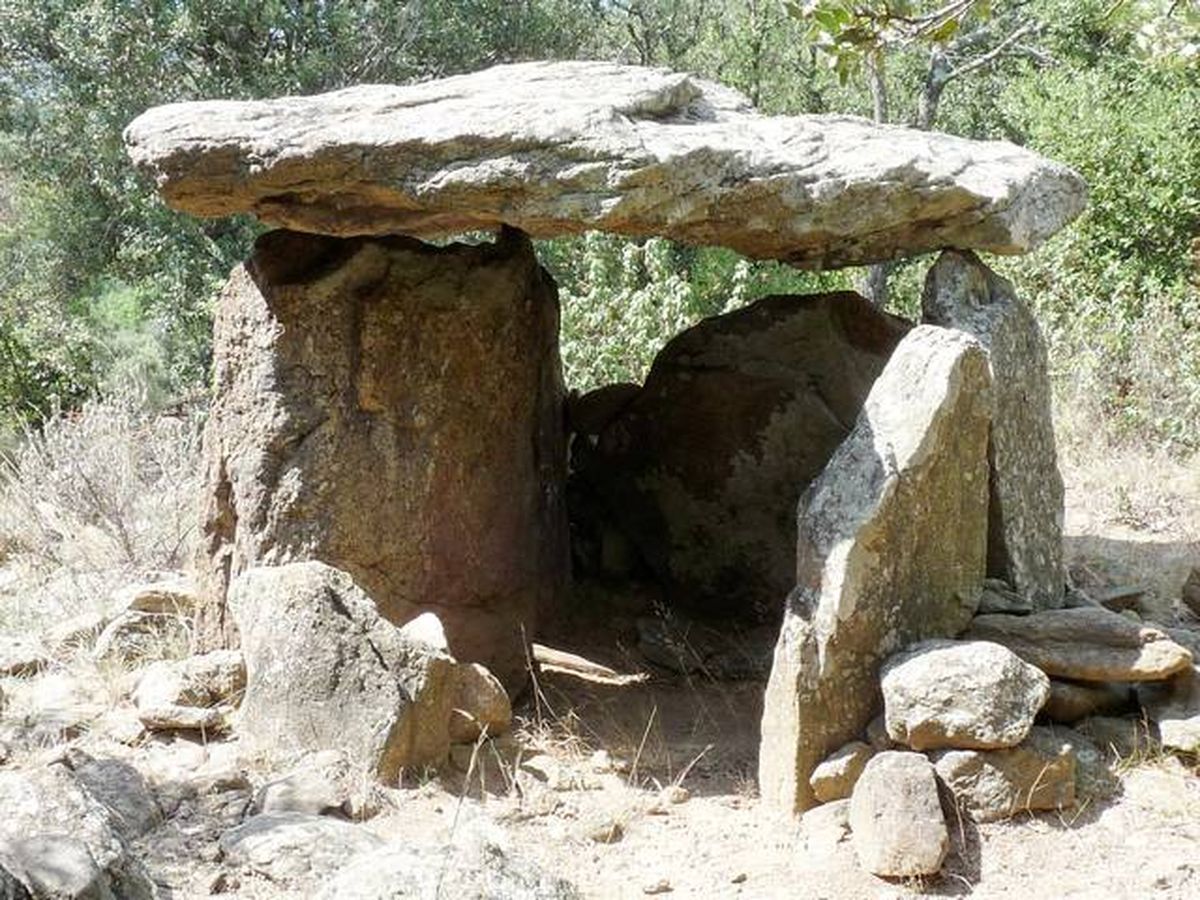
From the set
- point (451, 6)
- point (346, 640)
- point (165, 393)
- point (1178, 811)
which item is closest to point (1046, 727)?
point (1178, 811)

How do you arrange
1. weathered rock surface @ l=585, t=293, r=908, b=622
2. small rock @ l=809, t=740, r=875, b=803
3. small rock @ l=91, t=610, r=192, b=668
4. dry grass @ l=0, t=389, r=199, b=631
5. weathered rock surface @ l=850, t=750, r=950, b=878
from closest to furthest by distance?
weathered rock surface @ l=850, t=750, r=950, b=878 < small rock @ l=809, t=740, r=875, b=803 < small rock @ l=91, t=610, r=192, b=668 < weathered rock surface @ l=585, t=293, r=908, b=622 < dry grass @ l=0, t=389, r=199, b=631

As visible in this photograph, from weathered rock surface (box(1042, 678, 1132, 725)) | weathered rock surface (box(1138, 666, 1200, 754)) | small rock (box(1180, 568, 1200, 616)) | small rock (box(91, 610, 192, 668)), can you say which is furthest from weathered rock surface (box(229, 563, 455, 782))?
small rock (box(1180, 568, 1200, 616))

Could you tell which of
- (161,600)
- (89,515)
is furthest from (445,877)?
(89,515)

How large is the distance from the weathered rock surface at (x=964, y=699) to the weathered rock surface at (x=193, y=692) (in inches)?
95.3

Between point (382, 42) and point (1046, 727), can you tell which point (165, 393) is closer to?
point (382, 42)

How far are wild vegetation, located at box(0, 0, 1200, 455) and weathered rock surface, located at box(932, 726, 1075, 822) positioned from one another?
5505 mm

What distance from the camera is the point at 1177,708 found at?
16.5 ft

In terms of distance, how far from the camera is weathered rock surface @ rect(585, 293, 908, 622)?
676 centimetres

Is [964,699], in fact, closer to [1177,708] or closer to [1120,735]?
[1120,735]

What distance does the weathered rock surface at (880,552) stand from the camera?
4750mm

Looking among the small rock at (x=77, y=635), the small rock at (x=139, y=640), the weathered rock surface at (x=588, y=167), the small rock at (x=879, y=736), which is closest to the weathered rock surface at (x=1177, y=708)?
the small rock at (x=879, y=736)

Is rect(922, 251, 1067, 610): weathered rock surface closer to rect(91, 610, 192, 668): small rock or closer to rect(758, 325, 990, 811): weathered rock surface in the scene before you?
rect(758, 325, 990, 811): weathered rock surface

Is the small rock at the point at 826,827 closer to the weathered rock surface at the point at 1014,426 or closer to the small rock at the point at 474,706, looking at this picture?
the small rock at the point at 474,706

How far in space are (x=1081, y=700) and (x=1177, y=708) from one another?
331 millimetres
